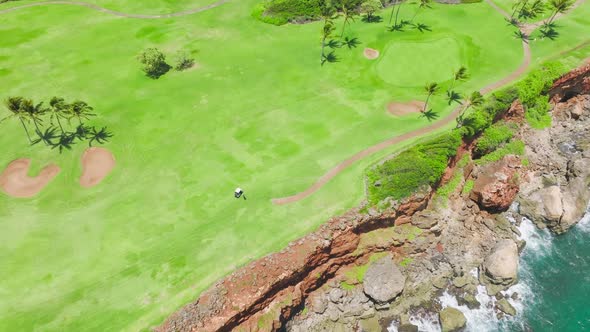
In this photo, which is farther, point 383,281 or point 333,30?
point 333,30

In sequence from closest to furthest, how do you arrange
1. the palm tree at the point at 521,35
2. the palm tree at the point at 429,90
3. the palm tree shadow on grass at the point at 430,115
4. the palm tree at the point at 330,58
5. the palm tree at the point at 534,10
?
the palm tree at the point at 429,90 < the palm tree shadow on grass at the point at 430,115 < the palm tree at the point at 330,58 < the palm tree at the point at 521,35 < the palm tree at the point at 534,10

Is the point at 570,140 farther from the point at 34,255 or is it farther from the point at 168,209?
the point at 34,255

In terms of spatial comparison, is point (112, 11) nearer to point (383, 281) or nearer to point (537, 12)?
point (383, 281)

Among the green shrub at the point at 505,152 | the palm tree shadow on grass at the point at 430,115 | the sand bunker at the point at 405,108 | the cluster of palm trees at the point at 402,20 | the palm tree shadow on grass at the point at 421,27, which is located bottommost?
the green shrub at the point at 505,152

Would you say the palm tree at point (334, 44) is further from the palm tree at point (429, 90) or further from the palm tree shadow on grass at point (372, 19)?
the palm tree at point (429, 90)

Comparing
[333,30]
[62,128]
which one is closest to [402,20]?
[333,30]

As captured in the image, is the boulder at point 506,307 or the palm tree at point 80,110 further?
the palm tree at point 80,110

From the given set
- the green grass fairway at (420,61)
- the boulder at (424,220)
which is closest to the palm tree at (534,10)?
the green grass fairway at (420,61)
